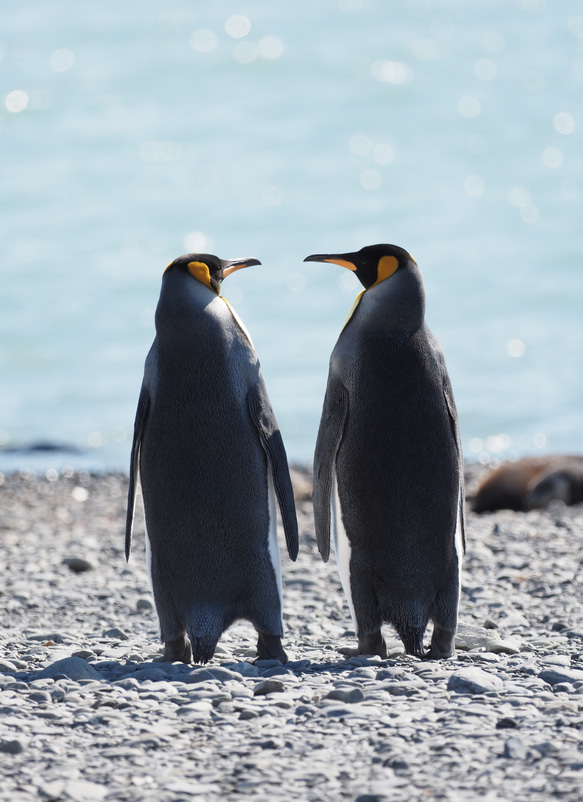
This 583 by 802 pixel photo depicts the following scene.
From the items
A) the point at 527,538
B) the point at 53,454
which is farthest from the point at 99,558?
the point at 53,454

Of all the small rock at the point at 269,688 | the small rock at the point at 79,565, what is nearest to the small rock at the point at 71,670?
the small rock at the point at 269,688

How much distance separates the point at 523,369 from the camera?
16.7 m

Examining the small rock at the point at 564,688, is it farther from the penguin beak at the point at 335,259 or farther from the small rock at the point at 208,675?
the penguin beak at the point at 335,259

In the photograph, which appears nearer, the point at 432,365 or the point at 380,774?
the point at 380,774

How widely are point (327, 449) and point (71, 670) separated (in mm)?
1241

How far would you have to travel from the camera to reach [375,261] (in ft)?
13.6

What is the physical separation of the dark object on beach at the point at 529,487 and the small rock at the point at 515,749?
21.6 ft

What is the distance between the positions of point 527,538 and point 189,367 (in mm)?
4054

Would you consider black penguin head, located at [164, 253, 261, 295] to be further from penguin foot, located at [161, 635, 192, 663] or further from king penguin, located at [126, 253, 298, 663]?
penguin foot, located at [161, 635, 192, 663]

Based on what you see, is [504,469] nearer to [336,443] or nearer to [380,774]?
[336,443]

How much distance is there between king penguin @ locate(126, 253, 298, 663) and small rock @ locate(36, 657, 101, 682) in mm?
407

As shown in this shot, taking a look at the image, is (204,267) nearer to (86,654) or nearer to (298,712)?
(86,654)

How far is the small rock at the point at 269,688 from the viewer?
3.35 m

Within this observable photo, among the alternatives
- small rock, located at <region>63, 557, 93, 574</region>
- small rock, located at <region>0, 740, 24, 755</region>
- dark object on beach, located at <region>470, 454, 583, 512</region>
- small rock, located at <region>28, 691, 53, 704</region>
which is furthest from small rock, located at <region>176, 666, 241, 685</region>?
dark object on beach, located at <region>470, 454, 583, 512</region>
